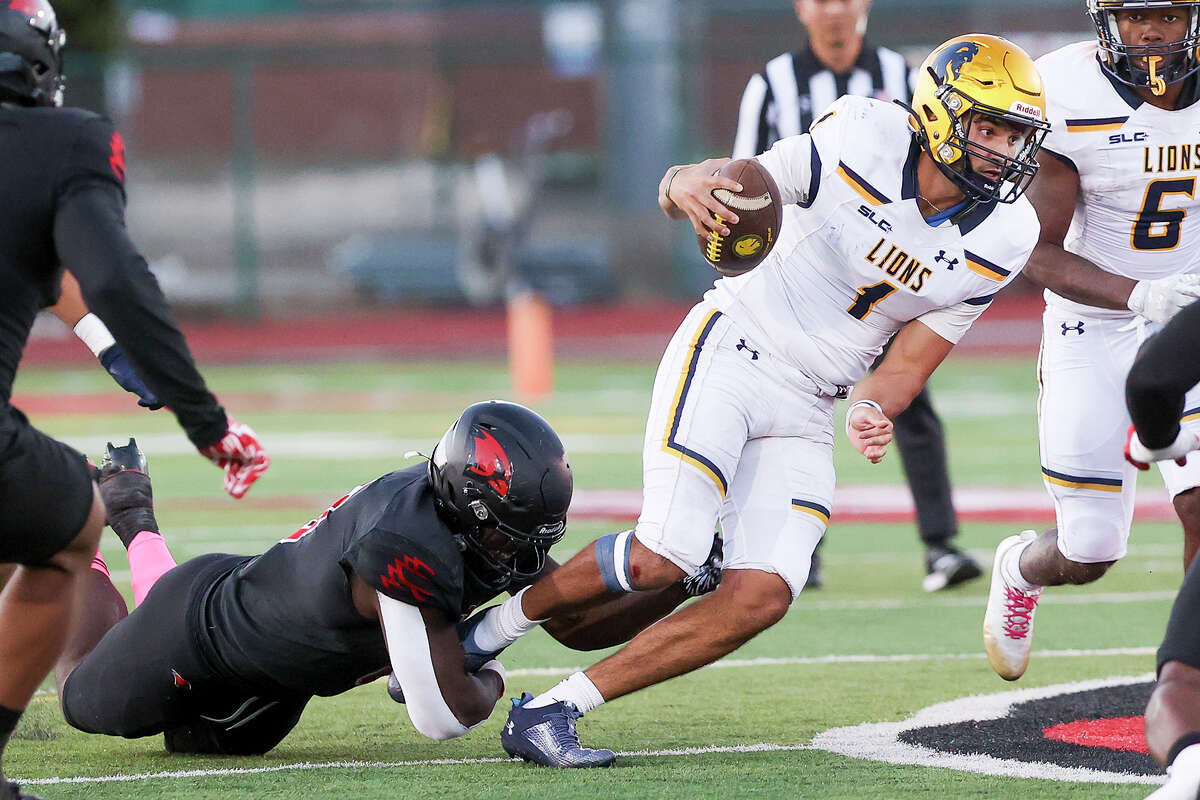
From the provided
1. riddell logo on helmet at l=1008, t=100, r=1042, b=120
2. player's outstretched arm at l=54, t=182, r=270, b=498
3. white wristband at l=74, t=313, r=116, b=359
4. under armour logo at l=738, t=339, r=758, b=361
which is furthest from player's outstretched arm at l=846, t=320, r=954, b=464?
white wristband at l=74, t=313, r=116, b=359

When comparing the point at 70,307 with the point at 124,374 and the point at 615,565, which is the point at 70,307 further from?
the point at 615,565

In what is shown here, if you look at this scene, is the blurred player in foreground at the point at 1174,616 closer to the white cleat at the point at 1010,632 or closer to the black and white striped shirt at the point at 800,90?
the white cleat at the point at 1010,632

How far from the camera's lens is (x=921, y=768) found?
406cm

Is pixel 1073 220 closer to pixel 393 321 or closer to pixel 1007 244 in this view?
pixel 1007 244

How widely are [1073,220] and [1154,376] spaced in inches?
Answer: 76.5

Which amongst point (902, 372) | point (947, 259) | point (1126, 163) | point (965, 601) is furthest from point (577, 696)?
point (965, 601)

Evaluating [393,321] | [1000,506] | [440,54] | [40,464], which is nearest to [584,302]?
[393,321]

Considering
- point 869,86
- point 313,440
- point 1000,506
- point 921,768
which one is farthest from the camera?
point 313,440

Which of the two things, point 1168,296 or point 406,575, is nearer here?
point 406,575

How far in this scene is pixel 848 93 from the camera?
6.88 metres

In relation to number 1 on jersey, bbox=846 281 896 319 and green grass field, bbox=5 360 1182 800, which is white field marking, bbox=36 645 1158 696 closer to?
green grass field, bbox=5 360 1182 800

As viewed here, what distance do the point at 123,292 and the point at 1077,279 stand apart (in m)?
2.71

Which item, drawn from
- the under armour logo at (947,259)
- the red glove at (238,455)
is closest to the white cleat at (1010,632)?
the under armour logo at (947,259)

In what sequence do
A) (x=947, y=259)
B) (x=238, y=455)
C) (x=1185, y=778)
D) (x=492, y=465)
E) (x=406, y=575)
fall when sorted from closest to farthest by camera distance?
(x=1185, y=778) < (x=238, y=455) < (x=406, y=575) < (x=492, y=465) < (x=947, y=259)
